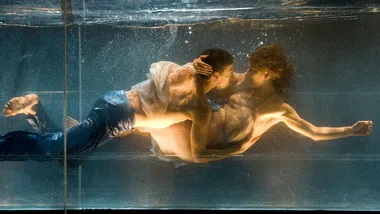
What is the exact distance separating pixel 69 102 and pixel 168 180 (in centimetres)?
36

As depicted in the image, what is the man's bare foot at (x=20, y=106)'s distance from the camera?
1.43 m

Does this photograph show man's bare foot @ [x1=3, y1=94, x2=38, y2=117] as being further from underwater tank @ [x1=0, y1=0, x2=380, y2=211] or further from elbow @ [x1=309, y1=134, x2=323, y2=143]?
elbow @ [x1=309, y1=134, x2=323, y2=143]

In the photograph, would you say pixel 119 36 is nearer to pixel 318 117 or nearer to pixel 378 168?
pixel 318 117

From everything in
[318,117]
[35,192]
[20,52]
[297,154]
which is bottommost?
[35,192]

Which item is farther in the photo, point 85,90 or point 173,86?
point 85,90

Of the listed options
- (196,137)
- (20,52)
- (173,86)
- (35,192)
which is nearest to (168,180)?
(196,137)

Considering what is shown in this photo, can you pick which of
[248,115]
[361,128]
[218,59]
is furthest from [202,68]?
[361,128]

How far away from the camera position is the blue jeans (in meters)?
1.37

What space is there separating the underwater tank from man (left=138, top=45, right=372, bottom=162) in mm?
25

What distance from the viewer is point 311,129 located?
1.41m

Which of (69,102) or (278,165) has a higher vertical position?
(69,102)

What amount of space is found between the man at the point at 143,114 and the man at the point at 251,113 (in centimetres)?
2

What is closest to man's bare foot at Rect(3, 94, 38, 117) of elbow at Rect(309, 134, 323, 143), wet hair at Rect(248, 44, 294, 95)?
wet hair at Rect(248, 44, 294, 95)

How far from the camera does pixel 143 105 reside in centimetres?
138
